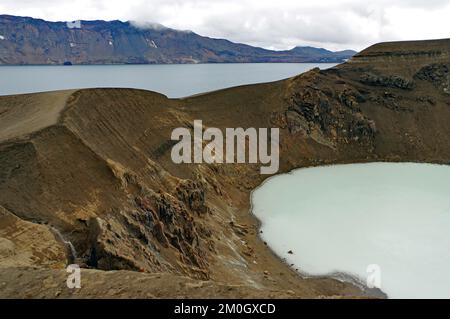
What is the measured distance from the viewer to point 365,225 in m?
29.0

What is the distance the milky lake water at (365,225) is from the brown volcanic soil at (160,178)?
5.35ft

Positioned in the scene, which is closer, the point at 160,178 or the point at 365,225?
the point at 365,225

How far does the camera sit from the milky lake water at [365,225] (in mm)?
22797

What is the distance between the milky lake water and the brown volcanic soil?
163cm

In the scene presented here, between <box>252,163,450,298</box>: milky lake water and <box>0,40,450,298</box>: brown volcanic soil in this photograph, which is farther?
<box>252,163,450,298</box>: milky lake water

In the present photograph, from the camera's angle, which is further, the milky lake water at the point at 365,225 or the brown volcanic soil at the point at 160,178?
the milky lake water at the point at 365,225

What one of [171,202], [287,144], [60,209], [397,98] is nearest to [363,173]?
[287,144]

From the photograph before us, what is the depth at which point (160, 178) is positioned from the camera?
2978 cm

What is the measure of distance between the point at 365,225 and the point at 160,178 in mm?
15391

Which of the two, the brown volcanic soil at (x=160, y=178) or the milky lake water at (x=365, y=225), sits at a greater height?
the brown volcanic soil at (x=160, y=178)

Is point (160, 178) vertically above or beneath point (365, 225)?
above

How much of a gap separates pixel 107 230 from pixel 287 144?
3433cm

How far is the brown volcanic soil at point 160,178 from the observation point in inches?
628

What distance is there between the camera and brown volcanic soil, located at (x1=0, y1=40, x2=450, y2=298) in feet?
52.3
